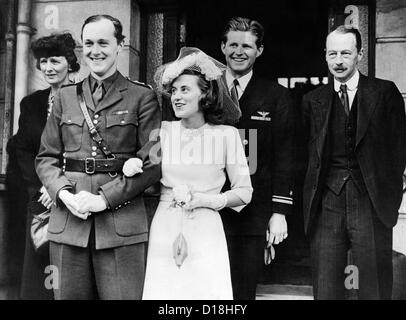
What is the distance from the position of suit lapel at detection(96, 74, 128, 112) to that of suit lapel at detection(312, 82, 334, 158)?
1223 millimetres

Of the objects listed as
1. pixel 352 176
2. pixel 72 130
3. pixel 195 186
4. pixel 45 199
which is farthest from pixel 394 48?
pixel 45 199

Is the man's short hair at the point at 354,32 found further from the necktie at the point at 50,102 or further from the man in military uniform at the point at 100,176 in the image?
the necktie at the point at 50,102

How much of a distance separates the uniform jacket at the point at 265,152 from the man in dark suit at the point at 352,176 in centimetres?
15

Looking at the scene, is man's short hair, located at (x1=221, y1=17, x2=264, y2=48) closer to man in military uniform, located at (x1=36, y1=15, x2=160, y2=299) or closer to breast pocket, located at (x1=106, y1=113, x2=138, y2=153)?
man in military uniform, located at (x1=36, y1=15, x2=160, y2=299)

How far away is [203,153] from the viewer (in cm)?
337

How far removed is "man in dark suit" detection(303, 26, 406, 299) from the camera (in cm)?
347

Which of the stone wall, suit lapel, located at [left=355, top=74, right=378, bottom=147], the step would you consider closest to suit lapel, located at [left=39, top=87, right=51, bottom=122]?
the step

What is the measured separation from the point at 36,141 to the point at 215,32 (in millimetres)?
1456

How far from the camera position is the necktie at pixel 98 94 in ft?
11.2

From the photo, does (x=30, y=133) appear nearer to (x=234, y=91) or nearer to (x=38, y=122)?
(x=38, y=122)

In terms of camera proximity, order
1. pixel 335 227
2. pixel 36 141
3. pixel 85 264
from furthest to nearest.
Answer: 1. pixel 36 141
2. pixel 335 227
3. pixel 85 264

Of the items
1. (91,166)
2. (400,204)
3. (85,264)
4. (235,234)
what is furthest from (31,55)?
(400,204)

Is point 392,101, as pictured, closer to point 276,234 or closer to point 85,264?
point 276,234

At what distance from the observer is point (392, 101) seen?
3.56 m
